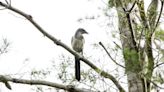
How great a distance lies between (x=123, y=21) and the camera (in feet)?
12.9

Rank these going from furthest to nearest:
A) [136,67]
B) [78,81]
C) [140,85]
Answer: [78,81], [140,85], [136,67]

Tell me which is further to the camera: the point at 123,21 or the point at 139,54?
the point at 123,21

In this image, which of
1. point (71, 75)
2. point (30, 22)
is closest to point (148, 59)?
point (30, 22)

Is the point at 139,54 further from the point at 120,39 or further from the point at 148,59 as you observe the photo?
the point at 120,39

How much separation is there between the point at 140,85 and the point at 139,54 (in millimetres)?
329

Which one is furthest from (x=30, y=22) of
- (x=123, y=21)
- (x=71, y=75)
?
(x=71, y=75)

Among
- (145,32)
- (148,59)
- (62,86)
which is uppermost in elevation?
(145,32)

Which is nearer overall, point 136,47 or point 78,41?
point 136,47

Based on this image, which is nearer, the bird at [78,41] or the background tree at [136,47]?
the background tree at [136,47]

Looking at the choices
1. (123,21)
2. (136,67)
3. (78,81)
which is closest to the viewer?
(136,67)

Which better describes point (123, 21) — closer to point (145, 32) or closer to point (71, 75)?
point (145, 32)

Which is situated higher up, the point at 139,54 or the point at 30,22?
the point at 30,22

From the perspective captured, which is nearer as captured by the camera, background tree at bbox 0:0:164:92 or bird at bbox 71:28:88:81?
background tree at bbox 0:0:164:92

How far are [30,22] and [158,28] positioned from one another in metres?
1.10
